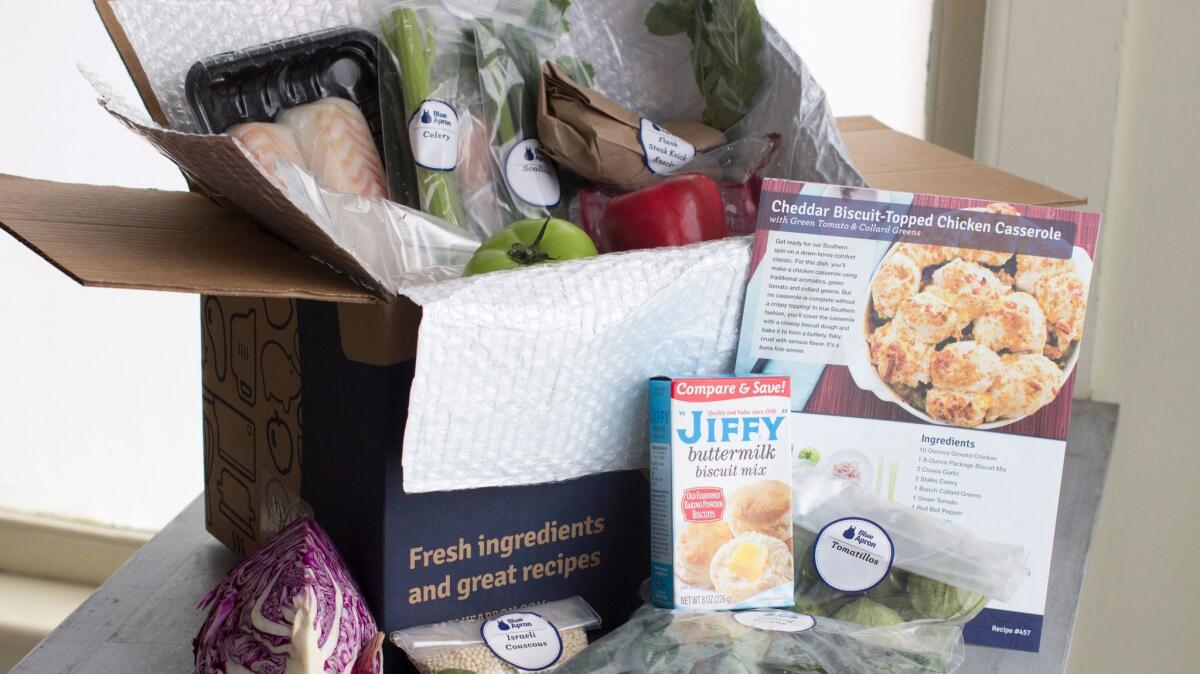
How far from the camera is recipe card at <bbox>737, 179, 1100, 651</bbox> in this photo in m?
0.79

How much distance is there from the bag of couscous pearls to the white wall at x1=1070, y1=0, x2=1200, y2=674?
889mm

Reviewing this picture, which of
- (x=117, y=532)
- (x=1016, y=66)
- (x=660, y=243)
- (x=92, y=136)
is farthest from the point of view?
(x=117, y=532)

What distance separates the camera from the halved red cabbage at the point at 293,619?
642 millimetres

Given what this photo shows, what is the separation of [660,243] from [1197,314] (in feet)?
2.51

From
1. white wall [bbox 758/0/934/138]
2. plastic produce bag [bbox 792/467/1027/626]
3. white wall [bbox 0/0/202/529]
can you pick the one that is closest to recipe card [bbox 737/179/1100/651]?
plastic produce bag [bbox 792/467/1027/626]

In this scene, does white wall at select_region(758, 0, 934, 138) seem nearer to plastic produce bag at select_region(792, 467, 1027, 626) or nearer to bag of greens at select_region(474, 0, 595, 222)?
bag of greens at select_region(474, 0, 595, 222)

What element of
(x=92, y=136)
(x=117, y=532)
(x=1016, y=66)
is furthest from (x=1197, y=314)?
(x=117, y=532)

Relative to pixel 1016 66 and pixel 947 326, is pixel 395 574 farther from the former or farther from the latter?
pixel 1016 66

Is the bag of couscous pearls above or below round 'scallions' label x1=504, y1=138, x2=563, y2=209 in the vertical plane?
below

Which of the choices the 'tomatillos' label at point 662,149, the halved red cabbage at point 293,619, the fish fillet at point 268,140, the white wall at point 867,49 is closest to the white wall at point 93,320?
the white wall at point 867,49

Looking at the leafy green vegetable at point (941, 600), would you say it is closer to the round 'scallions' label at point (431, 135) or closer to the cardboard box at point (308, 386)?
the cardboard box at point (308, 386)

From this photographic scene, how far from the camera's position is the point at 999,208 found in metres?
0.79

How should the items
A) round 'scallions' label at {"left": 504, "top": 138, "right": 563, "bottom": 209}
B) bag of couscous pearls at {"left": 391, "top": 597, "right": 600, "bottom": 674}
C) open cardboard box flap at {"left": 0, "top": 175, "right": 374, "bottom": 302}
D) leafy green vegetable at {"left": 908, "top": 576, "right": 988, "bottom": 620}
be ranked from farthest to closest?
round 'scallions' label at {"left": 504, "top": 138, "right": 563, "bottom": 209} < leafy green vegetable at {"left": 908, "top": 576, "right": 988, "bottom": 620} < bag of couscous pearls at {"left": 391, "top": 597, "right": 600, "bottom": 674} < open cardboard box flap at {"left": 0, "top": 175, "right": 374, "bottom": 302}

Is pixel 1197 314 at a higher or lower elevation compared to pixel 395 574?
higher
